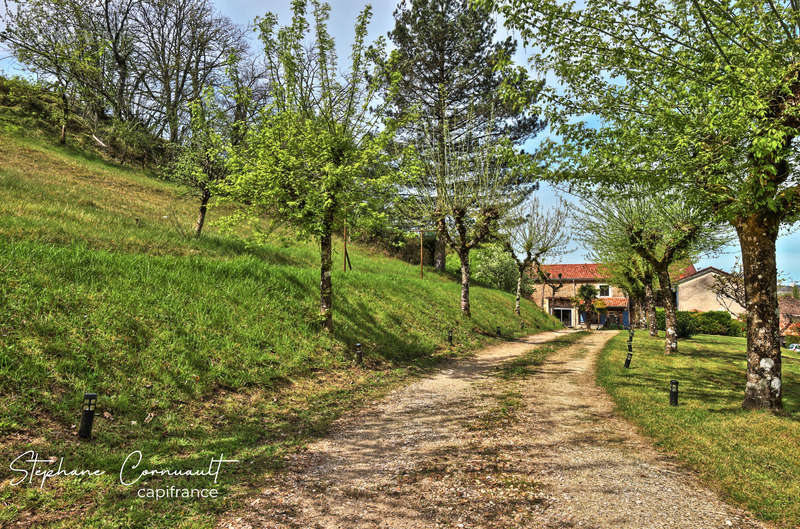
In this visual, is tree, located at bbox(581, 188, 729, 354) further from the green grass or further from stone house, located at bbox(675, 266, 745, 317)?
stone house, located at bbox(675, 266, 745, 317)

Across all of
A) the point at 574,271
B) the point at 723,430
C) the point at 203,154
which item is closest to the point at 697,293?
the point at 574,271

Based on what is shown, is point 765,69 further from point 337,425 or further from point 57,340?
point 57,340

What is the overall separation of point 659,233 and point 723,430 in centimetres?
1386

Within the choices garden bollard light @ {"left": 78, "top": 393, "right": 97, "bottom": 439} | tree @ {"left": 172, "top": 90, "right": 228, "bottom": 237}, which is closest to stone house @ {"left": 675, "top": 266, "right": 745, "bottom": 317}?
tree @ {"left": 172, "top": 90, "right": 228, "bottom": 237}

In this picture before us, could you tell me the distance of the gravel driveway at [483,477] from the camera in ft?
14.8

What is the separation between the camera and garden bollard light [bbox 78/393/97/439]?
5.78 meters

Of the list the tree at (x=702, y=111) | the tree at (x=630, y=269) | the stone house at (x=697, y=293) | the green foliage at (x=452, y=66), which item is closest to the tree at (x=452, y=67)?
the green foliage at (x=452, y=66)

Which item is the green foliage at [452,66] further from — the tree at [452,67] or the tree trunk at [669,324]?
the tree trunk at [669,324]

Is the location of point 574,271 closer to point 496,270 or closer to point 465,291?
point 496,270

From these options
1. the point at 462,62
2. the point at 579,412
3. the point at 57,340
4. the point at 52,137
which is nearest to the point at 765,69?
the point at 579,412

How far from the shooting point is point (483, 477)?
5441mm

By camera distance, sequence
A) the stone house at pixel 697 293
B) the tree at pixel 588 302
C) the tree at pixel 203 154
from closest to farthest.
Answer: the tree at pixel 203 154 < the stone house at pixel 697 293 < the tree at pixel 588 302

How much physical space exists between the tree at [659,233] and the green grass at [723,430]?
5.54 metres

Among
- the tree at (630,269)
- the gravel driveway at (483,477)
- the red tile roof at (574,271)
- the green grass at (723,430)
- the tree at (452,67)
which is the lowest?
the gravel driveway at (483,477)
